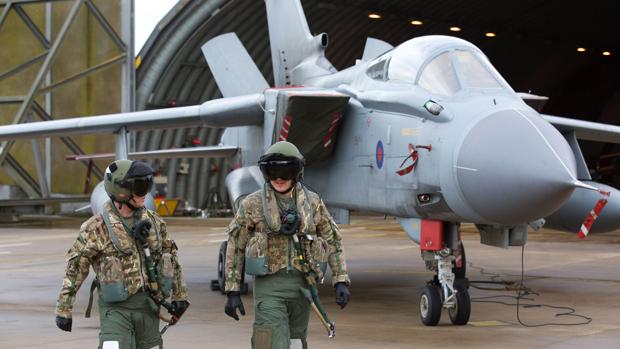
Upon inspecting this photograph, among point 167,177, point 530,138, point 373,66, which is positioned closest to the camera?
point 530,138

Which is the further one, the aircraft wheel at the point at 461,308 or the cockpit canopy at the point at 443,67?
the cockpit canopy at the point at 443,67

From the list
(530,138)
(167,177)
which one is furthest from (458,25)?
(530,138)

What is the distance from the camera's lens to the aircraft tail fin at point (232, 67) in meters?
14.8

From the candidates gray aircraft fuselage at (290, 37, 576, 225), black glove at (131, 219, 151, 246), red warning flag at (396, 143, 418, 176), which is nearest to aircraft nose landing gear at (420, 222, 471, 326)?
gray aircraft fuselage at (290, 37, 576, 225)

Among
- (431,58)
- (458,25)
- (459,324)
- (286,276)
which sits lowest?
(459,324)

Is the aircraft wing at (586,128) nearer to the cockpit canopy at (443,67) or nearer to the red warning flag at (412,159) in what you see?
the cockpit canopy at (443,67)

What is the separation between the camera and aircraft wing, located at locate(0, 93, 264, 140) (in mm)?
12281

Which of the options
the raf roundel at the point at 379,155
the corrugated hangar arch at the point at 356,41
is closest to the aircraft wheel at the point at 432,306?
the raf roundel at the point at 379,155

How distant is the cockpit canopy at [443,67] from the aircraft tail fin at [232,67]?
15.9 feet

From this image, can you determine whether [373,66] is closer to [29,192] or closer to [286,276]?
[286,276]

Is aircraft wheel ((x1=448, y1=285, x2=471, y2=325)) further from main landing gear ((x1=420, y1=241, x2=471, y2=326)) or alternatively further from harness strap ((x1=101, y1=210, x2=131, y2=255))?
harness strap ((x1=101, y1=210, x2=131, y2=255))

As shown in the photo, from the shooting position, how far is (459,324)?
9438 millimetres

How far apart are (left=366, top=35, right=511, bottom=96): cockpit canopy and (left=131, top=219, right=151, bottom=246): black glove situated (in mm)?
4385

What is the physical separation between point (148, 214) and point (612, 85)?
43131 millimetres
